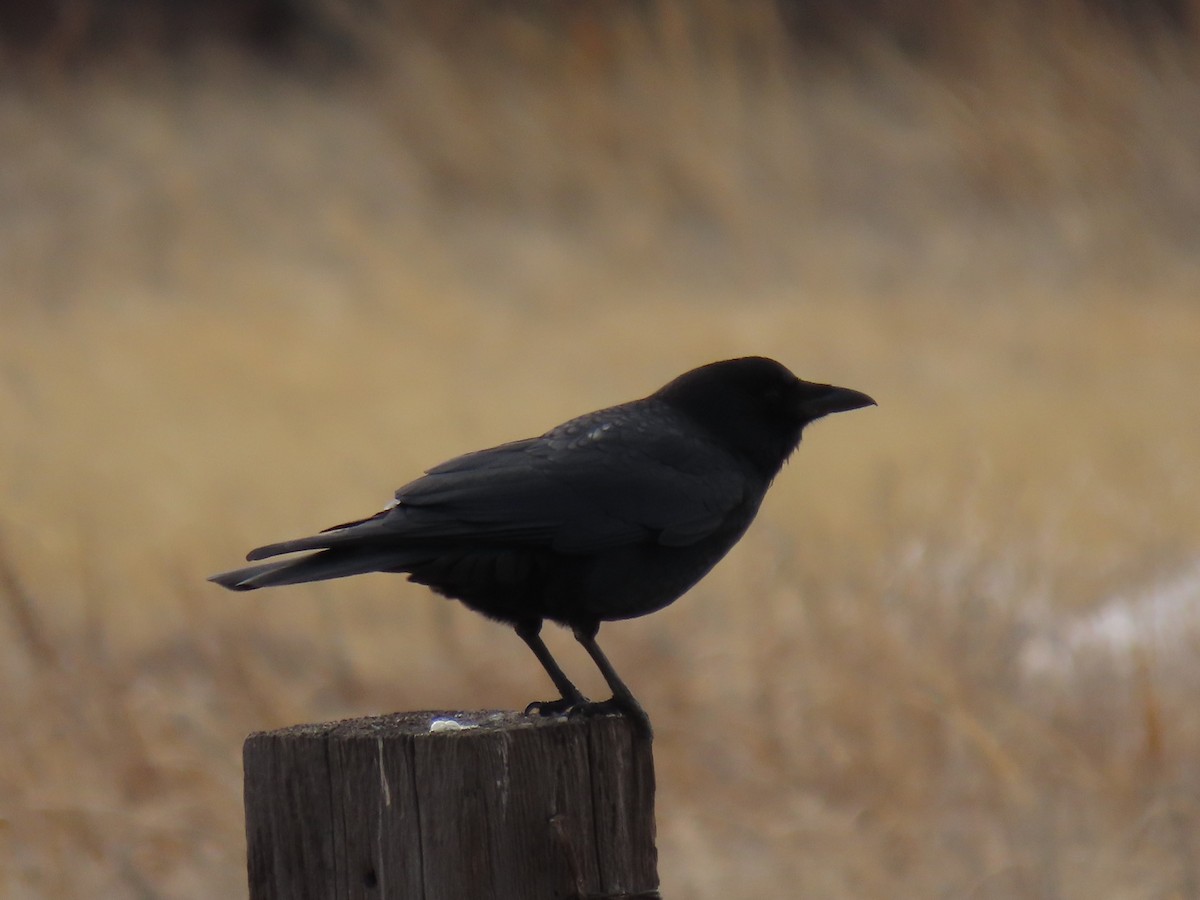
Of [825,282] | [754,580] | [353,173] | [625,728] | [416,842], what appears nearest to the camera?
[416,842]

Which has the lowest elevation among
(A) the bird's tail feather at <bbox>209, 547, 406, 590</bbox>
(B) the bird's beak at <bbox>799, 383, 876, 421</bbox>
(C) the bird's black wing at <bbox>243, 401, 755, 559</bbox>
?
(A) the bird's tail feather at <bbox>209, 547, 406, 590</bbox>

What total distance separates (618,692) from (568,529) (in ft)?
0.86

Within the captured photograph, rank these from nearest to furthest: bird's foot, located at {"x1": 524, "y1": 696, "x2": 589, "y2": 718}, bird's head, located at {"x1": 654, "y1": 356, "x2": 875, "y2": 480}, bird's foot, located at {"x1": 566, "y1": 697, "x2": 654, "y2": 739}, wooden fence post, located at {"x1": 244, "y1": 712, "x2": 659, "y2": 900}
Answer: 1. wooden fence post, located at {"x1": 244, "y1": 712, "x2": 659, "y2": 900}
2. bird's foot, located at {"x1": 566, "y1": 697, "x2": 654, "y2": 739}
3. bird's foot, located at {"x1": 524, "y1": 696, "x2": 589, "y2": 718}
4. bird's head, located at {"x1": 654, "y1": 356, "x2": 875, "y2": 480}

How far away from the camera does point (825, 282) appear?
10492mm

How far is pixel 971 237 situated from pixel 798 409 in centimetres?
936

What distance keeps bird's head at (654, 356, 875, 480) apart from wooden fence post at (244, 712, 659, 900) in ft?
3.59

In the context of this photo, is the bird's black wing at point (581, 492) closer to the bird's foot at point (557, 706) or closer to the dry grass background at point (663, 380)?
the bird's foot at point (557, 706)

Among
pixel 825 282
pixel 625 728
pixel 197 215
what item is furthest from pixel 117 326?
pixel 625 728

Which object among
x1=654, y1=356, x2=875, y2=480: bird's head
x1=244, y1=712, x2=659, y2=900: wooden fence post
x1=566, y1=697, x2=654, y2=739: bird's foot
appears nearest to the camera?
x1=244, y1=712, x2=659, y2=900: wooden fence post

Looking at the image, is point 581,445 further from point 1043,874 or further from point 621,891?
point 1043,874

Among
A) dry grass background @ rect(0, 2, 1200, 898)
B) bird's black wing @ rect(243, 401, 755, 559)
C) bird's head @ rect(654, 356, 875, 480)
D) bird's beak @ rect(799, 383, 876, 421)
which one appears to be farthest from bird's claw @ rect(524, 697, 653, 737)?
dry grass background @ rect(0, 2, 1200, 898)

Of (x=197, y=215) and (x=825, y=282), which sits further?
(x=197, y=215)

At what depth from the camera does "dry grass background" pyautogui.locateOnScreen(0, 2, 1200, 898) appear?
4309 millimetres

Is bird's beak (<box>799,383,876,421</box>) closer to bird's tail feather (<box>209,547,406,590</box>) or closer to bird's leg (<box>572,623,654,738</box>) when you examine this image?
bird's leg (<box>572,623,654,738</box>)
